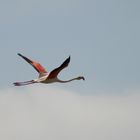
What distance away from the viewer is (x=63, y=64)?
2469cm

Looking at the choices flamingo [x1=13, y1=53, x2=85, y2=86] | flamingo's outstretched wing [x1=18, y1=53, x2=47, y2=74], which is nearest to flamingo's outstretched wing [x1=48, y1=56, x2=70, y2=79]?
flamingo [x1=13, y1=53, x2=85, y2=86]

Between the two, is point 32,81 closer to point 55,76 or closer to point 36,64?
point 55,76

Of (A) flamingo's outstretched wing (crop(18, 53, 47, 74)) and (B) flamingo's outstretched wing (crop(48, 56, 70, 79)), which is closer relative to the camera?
(B) flamingo's outstretched wing (crop(48, 56, 70, 79))

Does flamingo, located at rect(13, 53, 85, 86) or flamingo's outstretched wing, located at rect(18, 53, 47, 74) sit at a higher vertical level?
flamingo's outstretched wing, located at rect(18, 53, 47, 74)

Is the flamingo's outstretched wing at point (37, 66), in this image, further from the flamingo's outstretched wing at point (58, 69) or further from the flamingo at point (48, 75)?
the flamingo's outstretched wing at point (58, 69)

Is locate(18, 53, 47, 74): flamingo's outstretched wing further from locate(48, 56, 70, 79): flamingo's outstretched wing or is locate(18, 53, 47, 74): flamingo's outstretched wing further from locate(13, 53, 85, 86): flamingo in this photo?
locate(48, 56, 70, 79): flamingo's outstretched wing

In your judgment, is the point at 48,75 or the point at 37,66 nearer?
the point at 48,75

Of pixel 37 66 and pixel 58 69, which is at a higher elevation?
pixel 37 66

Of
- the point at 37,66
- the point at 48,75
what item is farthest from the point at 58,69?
the point at 37,66

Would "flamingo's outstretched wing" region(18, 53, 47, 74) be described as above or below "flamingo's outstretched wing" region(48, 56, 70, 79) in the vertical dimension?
above

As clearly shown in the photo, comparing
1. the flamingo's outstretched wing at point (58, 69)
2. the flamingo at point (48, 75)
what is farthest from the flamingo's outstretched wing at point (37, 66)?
the flamingo's outstretched wing at point (58, 69)

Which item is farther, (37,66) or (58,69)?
(37,66)

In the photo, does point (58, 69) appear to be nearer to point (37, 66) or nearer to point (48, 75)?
point (48, 75)

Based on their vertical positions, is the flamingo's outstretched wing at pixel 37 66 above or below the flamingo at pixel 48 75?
above
